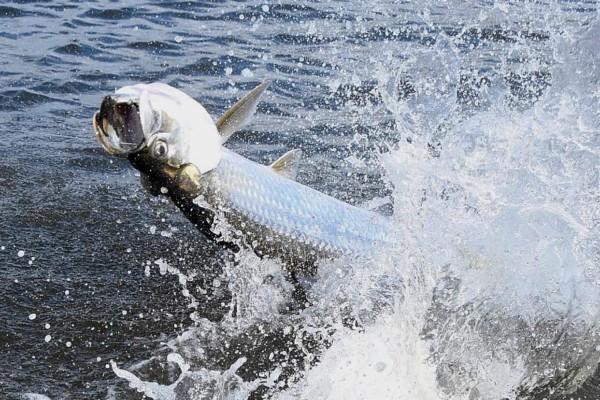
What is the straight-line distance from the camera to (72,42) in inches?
381

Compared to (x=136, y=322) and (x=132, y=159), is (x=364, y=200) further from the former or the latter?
(x=132, y=159)

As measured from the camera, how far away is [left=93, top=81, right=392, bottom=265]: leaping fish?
343cm

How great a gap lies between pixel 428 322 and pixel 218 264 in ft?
5.22

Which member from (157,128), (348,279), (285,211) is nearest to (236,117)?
(157,128)

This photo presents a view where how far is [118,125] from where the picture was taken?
133 inches

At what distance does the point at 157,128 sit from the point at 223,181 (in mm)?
431

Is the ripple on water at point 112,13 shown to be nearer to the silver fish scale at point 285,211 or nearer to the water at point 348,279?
the water at point 348,279

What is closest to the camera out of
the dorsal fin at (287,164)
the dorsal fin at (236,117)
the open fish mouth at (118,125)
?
the open fish mouth at (118,125)

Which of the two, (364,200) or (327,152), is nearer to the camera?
(364,200)

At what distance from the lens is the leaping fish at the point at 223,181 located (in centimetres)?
343

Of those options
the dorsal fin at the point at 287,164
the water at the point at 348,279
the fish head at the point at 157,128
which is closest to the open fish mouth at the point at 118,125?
the fish head at the point at 157,128

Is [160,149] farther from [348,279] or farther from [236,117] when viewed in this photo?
[348,279]

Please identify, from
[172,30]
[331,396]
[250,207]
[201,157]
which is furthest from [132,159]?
[172,30]

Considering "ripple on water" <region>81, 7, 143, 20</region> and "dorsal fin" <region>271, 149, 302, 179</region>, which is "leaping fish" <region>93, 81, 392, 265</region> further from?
"ripple on water" <region>81, 7, 143, 20</region>
